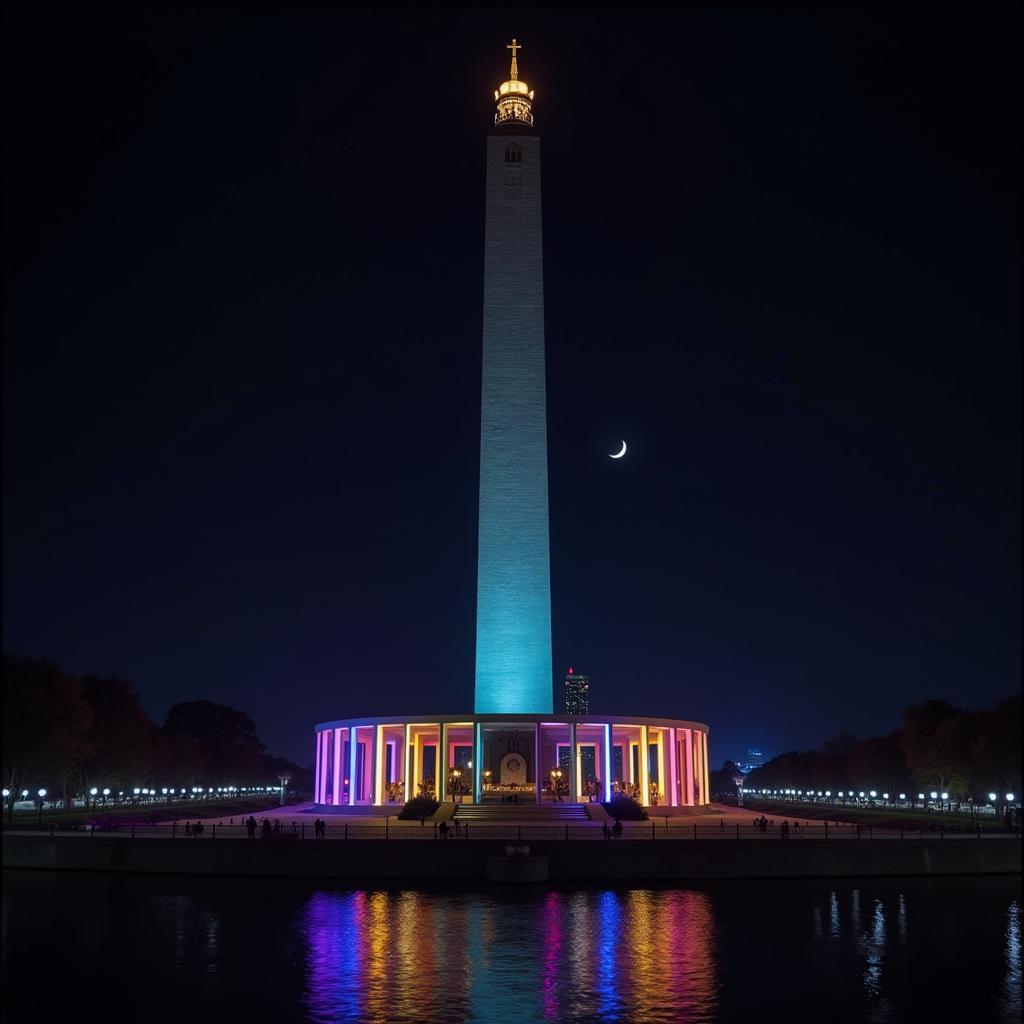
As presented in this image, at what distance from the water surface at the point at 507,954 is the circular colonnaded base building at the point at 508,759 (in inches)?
760

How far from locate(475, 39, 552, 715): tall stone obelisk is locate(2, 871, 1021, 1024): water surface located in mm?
25118

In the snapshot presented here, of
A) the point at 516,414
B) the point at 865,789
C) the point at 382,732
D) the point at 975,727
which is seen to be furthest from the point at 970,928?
the point at 865,789

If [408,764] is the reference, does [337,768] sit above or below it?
below

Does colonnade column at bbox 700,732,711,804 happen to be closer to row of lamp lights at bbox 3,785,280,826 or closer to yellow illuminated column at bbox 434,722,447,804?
yellow illuminated column at bbox 434,722,447,804

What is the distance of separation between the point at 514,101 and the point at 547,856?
52069 mm

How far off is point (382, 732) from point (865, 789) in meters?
64.3

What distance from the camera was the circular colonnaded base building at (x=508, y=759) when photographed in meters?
49.0

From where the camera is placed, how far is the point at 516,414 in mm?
58031

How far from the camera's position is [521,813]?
4406 cm

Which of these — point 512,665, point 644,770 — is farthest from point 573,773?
point 512,665

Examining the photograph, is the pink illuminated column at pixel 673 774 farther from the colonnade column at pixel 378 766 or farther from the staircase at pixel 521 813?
the colonnade column at pixel 378 766

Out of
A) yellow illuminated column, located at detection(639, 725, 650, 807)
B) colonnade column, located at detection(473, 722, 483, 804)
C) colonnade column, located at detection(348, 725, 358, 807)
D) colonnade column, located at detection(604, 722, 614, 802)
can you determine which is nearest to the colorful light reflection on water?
colonnade column, located at detection(473, 722, 483, 804)

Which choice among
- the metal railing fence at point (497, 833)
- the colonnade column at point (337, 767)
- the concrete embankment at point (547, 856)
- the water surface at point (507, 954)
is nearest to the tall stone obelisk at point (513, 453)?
the colonnade column at point (337, 767)

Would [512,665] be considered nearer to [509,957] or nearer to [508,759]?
[508,759]
